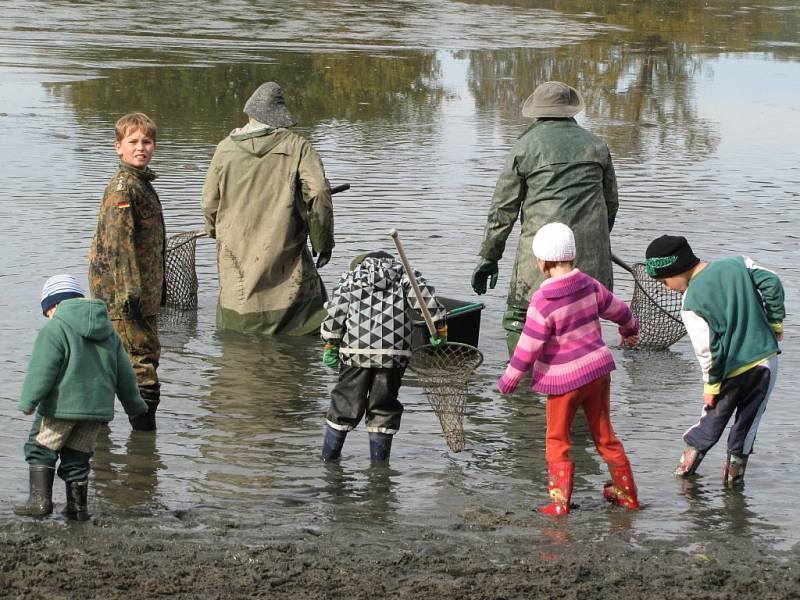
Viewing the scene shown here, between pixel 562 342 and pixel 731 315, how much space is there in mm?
859

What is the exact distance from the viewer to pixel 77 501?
20.1 feet

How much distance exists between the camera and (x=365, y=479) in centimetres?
693

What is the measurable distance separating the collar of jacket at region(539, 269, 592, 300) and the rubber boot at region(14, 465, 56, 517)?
2326 millimetres

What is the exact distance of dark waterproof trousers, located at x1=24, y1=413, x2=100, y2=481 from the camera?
6121mm

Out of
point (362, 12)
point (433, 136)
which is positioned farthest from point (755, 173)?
point (362, 12)

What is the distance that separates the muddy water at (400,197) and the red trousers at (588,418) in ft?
0.99

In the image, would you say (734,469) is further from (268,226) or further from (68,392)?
(268,226)

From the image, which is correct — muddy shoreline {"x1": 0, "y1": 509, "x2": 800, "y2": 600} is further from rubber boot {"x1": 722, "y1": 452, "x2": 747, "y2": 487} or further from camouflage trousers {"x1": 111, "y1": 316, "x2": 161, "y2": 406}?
camouflage trousers {"x1": 111, "y1": 316, "x2": 161, "y2": 406}

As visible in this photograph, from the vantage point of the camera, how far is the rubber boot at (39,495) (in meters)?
6.12

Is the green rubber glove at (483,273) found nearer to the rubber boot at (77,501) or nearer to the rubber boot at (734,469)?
the rubber boot at (734,469)

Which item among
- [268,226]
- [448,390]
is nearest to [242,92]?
[268,226]

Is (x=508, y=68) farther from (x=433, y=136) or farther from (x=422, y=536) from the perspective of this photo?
(x=422, y=536)

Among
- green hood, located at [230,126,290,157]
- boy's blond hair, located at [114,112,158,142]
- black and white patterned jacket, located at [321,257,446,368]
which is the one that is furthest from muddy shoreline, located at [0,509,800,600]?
green hood, located at [230,126,290,157]

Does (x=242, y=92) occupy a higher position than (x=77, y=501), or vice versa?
(x=242, y=92)
